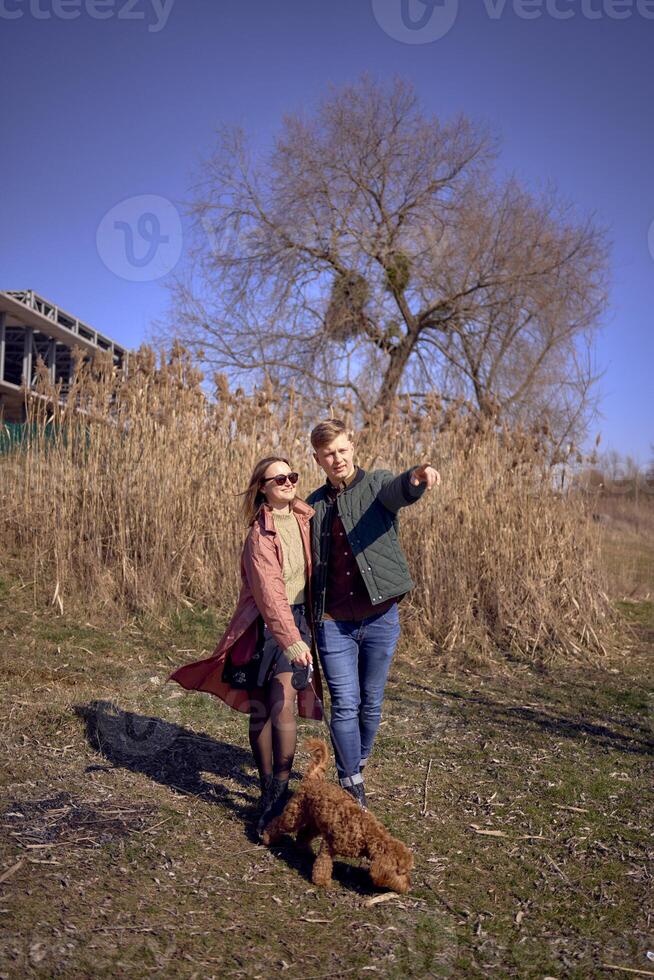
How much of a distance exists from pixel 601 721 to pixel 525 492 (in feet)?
10.0

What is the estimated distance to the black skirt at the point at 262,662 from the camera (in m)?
3.62

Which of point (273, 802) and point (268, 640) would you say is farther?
point (268, 640)

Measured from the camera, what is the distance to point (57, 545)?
739cm

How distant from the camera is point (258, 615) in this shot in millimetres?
3621

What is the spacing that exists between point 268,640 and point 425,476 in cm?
101

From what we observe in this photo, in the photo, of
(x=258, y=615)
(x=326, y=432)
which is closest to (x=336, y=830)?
(x=258, y=615)

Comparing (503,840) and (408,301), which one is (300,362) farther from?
(503,840)

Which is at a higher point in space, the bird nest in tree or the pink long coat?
the bird nest in tree

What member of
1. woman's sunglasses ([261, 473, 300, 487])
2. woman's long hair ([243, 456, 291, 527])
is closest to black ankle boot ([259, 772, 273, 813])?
woman's long hair ([243, 456, 291, 527])

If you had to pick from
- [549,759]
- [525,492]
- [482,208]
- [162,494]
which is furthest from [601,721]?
[482,208]

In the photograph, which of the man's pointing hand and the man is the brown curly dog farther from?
the man's pointing hand

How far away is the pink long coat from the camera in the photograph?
11.2 feet

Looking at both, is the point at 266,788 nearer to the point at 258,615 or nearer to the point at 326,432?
the point at 258,615

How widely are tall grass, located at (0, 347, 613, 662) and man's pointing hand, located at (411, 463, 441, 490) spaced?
13.9 ft
